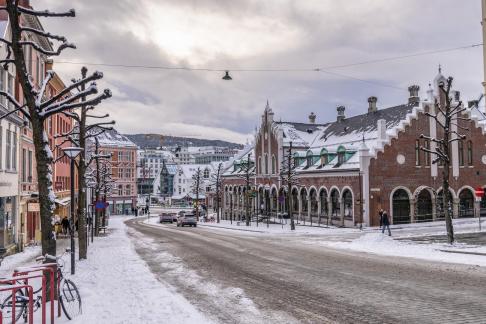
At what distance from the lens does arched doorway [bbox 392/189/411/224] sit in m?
42.1

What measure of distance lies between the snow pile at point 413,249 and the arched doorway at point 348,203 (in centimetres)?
1378

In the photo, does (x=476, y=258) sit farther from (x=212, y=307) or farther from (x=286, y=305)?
(x=212, y=307)

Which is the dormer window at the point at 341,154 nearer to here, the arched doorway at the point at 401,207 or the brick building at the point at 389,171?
the brick building at the point at 389,171

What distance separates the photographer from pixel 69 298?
10.2 metres

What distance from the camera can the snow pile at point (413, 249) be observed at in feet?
62.7

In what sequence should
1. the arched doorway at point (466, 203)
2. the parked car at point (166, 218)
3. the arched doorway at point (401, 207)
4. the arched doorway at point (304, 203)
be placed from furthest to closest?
the parked car at point (166, 218) → the arched doorway at point (304, 203) → the arched doorway at point (466, 203) → the arched doorway at point (401, 207)

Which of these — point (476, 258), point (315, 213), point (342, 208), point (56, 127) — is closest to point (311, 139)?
point (315, 213)

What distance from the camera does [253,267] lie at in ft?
56.7

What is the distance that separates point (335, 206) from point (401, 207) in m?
5.85

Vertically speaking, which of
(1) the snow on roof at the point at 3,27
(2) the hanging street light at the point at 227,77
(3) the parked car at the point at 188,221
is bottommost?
(3) the parked car at the point at 188,221

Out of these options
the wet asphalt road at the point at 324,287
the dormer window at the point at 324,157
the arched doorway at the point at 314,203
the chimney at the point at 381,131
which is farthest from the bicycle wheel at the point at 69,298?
the arched doorway at the point at 314,203

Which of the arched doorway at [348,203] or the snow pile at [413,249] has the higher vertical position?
the arched doorway at [348,203]

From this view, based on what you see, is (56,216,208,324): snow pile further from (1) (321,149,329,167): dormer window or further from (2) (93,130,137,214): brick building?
(2) (93,130,137,214): brick building

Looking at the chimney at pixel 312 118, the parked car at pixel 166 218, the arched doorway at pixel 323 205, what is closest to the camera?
the arched doorway at pixel 323 205
